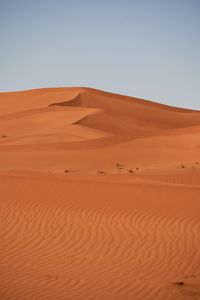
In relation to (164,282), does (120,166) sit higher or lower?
higher

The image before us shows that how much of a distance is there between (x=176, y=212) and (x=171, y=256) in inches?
114

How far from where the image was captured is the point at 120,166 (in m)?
22.8

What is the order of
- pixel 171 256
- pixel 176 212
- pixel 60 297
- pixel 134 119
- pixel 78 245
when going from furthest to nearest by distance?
pixel 134 119
pixel 176 212
pixel 78 245
pixel 171 256
pixel 60 297

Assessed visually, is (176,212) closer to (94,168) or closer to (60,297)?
(60,297)

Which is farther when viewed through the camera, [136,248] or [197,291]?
[136,248]

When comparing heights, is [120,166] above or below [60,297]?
above

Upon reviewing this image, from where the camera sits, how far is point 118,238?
29.2 ft

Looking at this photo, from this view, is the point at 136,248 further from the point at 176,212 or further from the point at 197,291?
the point at 176,212

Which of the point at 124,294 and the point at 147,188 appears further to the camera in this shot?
the point at 147,188

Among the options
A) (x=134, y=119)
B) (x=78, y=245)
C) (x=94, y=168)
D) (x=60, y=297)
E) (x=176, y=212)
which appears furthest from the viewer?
(x=134, y=119)

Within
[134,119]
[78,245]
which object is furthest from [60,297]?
[134,119]

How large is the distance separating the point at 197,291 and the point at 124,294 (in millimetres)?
954

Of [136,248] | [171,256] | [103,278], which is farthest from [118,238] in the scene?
[103,278]


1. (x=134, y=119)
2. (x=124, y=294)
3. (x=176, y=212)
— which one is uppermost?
(x=134, y=119)
